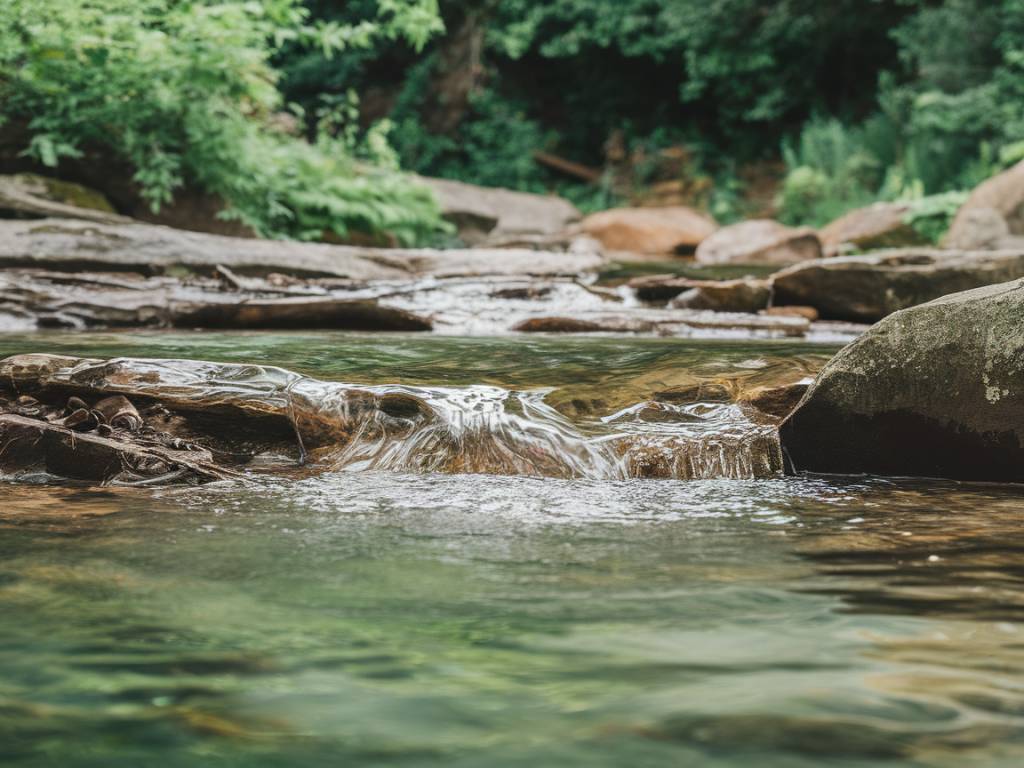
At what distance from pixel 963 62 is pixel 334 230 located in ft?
39.7

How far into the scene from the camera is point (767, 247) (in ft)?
42.8

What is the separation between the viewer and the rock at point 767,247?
13.0m

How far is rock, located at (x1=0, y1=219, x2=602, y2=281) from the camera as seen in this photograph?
718 centimetres

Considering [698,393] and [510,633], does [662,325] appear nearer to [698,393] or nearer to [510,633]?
[698,393]

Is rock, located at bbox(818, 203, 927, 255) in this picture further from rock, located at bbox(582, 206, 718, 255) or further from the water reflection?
the water reflection

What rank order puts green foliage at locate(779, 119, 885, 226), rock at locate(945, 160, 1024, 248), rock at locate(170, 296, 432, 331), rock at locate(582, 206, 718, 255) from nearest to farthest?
rock at locate(170, 296, 432, 331), rock at locate(945, 160, 1024, 248), rock at locate(582, 206, 718, 255), green foliage at locate(779, 119, 885, 226)

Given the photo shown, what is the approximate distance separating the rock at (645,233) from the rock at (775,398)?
12811 millimetres

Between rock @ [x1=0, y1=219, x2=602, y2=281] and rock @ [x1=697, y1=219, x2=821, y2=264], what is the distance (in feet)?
15.1

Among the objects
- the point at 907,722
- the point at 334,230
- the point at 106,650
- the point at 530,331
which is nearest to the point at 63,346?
the point at 530,331

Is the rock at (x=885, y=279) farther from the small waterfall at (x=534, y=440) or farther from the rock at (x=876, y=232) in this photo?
the rock at (x=876, y=232)

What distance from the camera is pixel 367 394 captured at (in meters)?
3.69

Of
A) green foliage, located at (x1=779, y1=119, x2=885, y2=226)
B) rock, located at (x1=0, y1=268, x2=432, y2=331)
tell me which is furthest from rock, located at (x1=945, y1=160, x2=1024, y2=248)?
rock, located at (x1=0, y1=268, x2=432, y2=331)

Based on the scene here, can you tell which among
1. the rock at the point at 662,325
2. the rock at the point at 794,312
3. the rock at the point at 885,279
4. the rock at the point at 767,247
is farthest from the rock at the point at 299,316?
the rock at the point at 767,247

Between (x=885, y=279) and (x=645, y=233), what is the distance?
10.1 m
